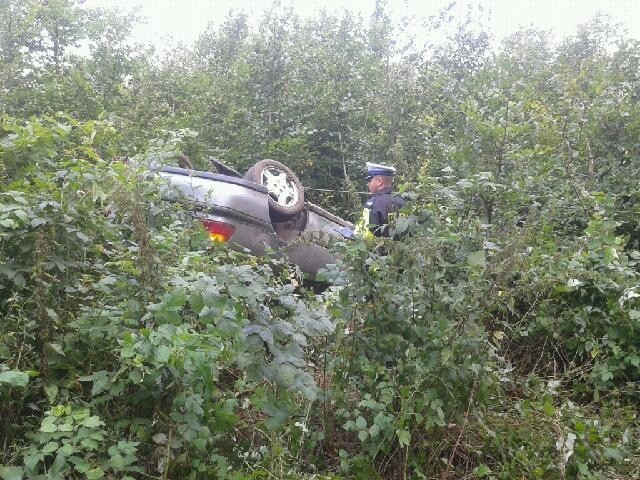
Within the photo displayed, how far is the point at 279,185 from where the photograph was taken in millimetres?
6055

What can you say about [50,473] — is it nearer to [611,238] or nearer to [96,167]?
[96,167]

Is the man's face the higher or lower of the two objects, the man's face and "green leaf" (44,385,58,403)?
the higher

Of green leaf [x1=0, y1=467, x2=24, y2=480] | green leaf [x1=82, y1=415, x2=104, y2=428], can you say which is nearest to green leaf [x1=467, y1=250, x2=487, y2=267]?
green leaf [x1=82, y1=415, x2=104, y2=428]

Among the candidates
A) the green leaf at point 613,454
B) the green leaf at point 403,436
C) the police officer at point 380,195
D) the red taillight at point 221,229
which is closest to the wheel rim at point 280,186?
the police officer at point 380,195

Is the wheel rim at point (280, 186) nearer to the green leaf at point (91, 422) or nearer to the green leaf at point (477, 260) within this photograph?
the green leaf at point (477, 260)

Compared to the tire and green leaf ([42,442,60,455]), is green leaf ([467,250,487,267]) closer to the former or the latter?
green leaf ([42,442,60,455])

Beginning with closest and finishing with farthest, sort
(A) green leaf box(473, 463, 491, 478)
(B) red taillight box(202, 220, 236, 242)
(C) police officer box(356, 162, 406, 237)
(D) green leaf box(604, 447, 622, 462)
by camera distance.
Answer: (A) green leaf box(473, 463, 491, 478) → (D) green leaf box(604, 447, 622, 462) → (B) red taillight box(202, 220, 236, 242) → (C) police officer box(356, 162, 406, 237)

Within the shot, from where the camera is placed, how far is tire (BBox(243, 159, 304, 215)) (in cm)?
577

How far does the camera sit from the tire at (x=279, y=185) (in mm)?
5773

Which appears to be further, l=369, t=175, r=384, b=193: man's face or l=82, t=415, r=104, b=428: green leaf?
l=369, t=175, r=384, b=193: man's face

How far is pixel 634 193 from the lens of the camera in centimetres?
582

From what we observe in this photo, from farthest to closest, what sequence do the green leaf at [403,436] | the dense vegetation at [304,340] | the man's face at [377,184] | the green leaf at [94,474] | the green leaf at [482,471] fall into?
1. the man's face at [377,184]
2. the green leaf at [482,471]
3. the green leaf at [403,436]
4. the dense vegetation at [304,340]
5. the green leaf at [94,474]

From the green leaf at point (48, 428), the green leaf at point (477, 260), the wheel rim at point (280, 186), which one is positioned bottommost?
the green leaf at point (48, 428)

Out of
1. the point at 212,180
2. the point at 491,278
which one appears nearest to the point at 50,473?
the point at 491,278
